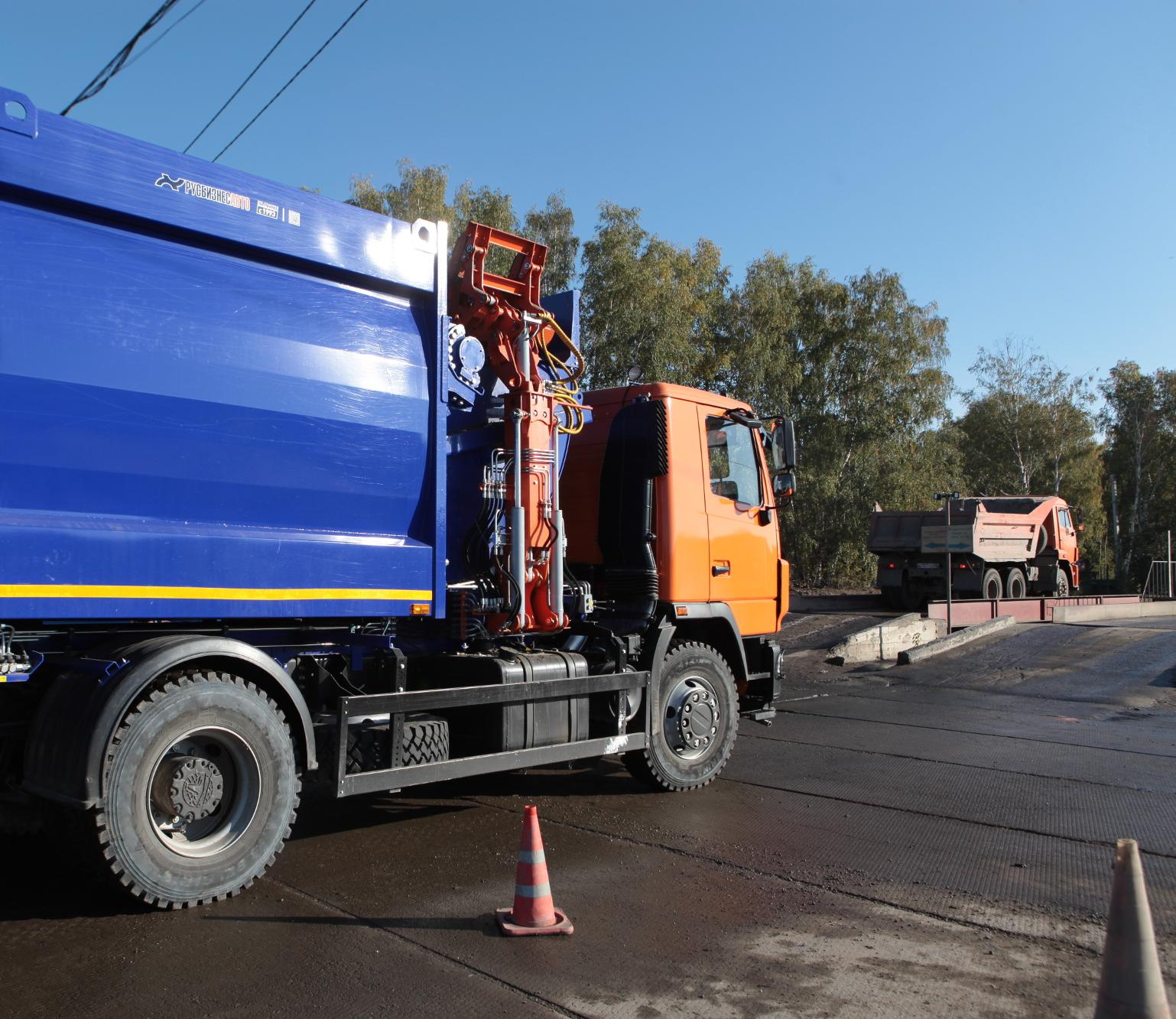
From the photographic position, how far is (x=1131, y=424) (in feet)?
168

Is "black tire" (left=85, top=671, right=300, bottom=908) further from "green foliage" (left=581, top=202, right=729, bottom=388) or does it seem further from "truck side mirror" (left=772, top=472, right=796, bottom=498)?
"green foliage" (left=581, top=202, right=729, bottom=388)

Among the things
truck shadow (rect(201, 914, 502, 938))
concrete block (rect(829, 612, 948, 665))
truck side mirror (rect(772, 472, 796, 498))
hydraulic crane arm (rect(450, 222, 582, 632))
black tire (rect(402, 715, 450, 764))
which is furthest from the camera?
concrete block (rect(829, 612, 948, 665))

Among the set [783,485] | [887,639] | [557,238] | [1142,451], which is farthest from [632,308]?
[1142,451]

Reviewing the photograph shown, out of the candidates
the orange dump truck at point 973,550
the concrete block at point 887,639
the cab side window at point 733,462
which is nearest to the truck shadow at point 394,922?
the cab side window at point 733,462

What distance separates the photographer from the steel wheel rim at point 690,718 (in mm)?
7207

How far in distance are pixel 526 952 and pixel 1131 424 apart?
182 ft

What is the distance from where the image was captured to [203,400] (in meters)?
4.67

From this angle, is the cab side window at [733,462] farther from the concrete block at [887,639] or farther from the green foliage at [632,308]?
the green foliage at [632,308]

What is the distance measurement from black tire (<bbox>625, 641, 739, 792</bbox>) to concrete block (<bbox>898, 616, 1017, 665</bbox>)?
8.85m

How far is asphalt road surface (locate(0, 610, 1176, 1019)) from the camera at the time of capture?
12.2 feet

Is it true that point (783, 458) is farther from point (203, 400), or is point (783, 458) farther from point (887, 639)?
point (887, 639)

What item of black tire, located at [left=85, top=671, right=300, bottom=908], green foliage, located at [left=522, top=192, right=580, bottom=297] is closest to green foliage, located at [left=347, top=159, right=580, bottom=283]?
green foliage, located at [left=522, top=192, right=580, bottom=297]

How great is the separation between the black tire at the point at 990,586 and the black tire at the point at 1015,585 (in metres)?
0.46

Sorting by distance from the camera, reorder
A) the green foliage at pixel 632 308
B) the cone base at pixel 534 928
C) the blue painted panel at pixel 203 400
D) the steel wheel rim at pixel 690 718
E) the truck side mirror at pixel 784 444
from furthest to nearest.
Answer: the green foliage at pixel 632 308
the truck side mirror at pixel 784 444
the steel wheel rim at pixel 690 718
the cone base at pixel 534 928
the blue painted panel at pixel 203 400
